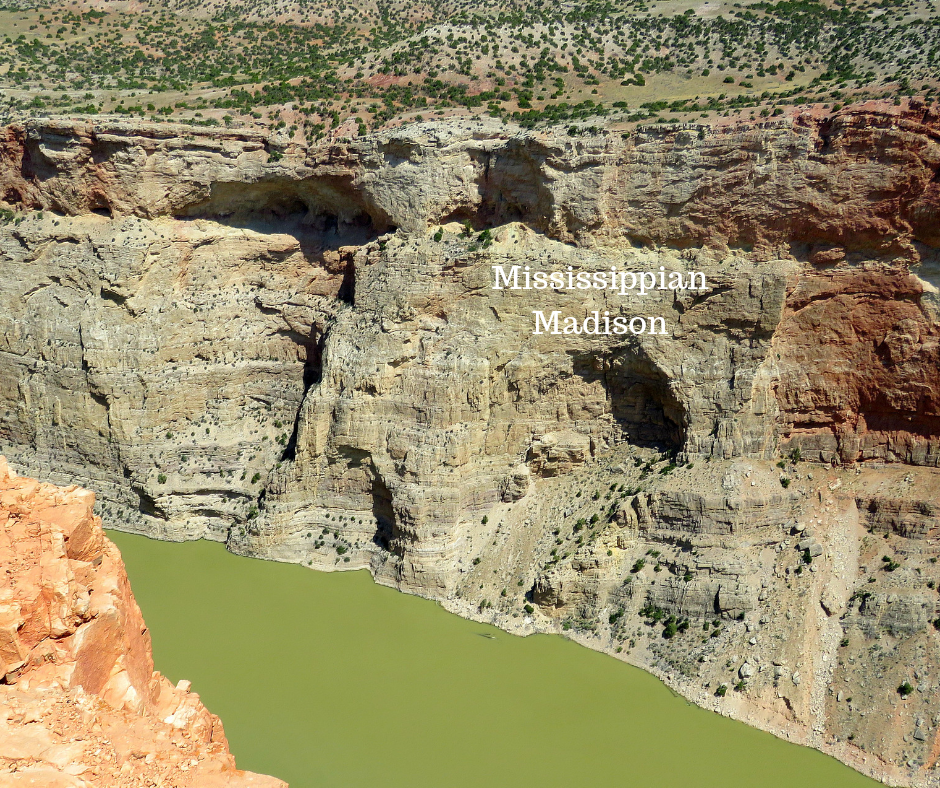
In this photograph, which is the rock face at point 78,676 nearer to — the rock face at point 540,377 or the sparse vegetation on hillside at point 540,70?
the rock face at point 540,377

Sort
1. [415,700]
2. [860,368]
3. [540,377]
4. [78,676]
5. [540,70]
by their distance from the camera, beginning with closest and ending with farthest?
[78,676] < [415,700] < [860,368] < [540,377] < [540,70]

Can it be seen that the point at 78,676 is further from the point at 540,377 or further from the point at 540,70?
the point at 540,70

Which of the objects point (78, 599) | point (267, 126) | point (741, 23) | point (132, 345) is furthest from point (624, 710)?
point (741, 23)

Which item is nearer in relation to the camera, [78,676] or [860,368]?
[78,676]

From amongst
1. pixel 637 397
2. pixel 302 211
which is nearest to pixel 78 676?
pixel 637 397

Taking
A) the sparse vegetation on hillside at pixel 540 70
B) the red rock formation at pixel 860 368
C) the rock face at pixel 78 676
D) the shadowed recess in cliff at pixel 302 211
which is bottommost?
the rock face at pixel 78 676

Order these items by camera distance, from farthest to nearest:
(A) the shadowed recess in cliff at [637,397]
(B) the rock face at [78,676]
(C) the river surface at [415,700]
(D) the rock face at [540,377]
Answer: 1. (A) the shadowed recess in cliff at [637,397]
2. (D) the rock face at [540,377]
3. (C) the river surface at [415,700]
4. (B) the rock face at [78,676]

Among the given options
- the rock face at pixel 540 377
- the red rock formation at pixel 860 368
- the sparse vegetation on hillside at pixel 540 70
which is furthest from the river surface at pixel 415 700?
the sparse vegetation on hillside at pixel 540 70

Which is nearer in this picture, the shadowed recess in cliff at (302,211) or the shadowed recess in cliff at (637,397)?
the shadowed recess in cliff at (637,397)
